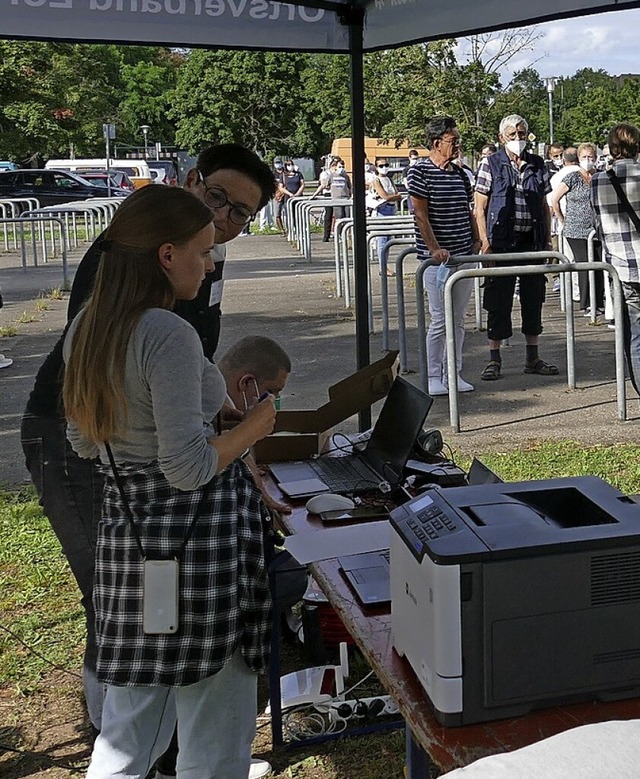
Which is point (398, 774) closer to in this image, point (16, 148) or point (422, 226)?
point (422, 226)

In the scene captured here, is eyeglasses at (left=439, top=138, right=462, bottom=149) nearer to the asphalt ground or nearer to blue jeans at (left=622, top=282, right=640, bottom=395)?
blue jeans at (left=622, top=282, right=640, bottom=395)

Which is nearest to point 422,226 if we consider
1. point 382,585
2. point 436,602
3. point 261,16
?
point 261,16

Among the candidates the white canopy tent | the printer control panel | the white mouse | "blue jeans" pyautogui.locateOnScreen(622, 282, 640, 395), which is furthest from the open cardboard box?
"blue jeans" pyautogui.locateOnScreen(622, 282, 640, 395)

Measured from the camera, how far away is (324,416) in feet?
13.0

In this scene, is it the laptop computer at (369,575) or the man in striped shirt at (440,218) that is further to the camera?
the man in striped shirt at (440,218)

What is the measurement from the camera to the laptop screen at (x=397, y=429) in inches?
138

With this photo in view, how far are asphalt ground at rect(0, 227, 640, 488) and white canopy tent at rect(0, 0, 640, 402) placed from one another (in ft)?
9.42

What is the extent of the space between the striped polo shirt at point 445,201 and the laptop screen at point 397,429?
422 cm

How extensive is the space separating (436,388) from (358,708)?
177 inches

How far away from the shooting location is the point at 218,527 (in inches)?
95.4

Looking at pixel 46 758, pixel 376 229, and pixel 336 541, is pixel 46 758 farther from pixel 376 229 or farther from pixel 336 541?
pixel 376 229

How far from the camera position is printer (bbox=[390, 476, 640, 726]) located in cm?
187

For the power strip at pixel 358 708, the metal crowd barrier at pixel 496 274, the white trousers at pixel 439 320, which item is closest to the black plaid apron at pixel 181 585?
the power strip at pixel 358 708

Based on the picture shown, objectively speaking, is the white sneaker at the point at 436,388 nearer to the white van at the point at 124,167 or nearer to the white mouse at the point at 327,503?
the white mouse at the point at 327,503
